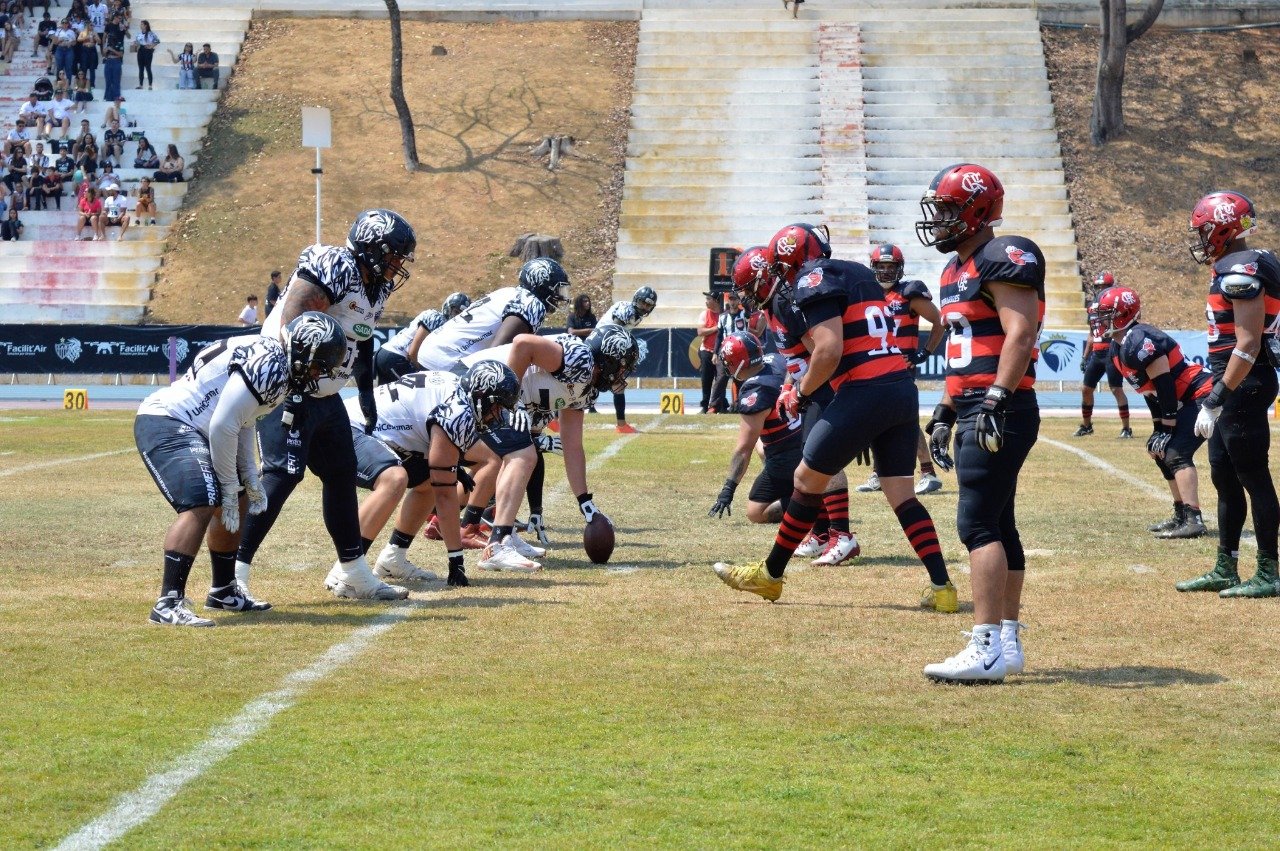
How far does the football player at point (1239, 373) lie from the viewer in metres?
8.89

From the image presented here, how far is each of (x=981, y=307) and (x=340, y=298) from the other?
11.4 ft

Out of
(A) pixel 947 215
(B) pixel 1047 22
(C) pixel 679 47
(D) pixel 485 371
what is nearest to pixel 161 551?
(D) pixel 485 371

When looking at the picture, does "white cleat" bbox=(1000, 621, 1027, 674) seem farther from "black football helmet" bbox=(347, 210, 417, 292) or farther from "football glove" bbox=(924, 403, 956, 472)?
"black football helmet" bbox=(347, 210, 417, 292)

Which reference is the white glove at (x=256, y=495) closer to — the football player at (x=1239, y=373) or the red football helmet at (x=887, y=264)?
the football player at (x=1239, y=373)

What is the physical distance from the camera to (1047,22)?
45.3 m

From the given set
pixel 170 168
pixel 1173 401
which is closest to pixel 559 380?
pixel 1173 401

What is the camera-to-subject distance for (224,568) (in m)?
8.42

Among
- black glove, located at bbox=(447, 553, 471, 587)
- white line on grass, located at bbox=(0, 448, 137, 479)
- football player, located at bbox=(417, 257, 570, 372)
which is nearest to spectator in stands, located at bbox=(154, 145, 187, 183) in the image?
white line on grass, located at bbox=(0, 448, 137, 479)

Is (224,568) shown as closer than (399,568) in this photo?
Yes

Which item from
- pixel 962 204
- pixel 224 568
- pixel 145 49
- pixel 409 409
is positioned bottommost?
pixel 224 568

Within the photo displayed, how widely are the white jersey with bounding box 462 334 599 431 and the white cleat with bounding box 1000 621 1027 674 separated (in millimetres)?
4227

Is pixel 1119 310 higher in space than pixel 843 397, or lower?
higher

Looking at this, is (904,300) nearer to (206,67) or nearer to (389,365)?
(389,365)

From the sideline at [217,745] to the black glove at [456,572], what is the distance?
959 mm
